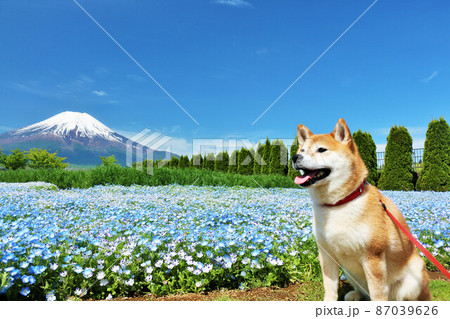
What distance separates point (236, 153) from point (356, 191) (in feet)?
67.2

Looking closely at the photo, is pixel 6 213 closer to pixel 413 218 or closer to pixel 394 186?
pixel 413 218

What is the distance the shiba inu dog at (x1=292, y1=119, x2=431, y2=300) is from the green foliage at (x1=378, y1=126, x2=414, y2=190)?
49.9ft

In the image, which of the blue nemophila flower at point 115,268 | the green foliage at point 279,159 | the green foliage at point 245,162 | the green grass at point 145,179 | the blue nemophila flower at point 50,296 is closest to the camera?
the blue nemophila flower at point 50,296

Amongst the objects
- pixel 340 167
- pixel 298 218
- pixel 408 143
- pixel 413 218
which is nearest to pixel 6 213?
pixel 298 218

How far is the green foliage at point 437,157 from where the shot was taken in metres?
15.6

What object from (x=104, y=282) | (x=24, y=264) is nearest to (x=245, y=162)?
(x=104, y=282)

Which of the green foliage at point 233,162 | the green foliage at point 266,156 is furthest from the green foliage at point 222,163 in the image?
the green foliage at point 266,156

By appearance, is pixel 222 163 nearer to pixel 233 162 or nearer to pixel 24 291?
pixel 233 162

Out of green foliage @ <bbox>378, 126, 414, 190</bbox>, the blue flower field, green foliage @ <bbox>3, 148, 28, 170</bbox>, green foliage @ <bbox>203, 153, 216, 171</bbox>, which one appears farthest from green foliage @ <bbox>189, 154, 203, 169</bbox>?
the blue flower field

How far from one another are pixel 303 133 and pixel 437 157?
54.3ft

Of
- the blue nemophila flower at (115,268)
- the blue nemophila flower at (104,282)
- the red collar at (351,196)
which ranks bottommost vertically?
the blue nemophila flower at (104,282)

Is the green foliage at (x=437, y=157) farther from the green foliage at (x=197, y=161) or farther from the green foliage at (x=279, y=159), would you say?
the green foliage at (x=197, y=161)

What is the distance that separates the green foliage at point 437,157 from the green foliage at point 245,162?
397 inches

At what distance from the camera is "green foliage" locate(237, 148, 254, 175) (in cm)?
2158
